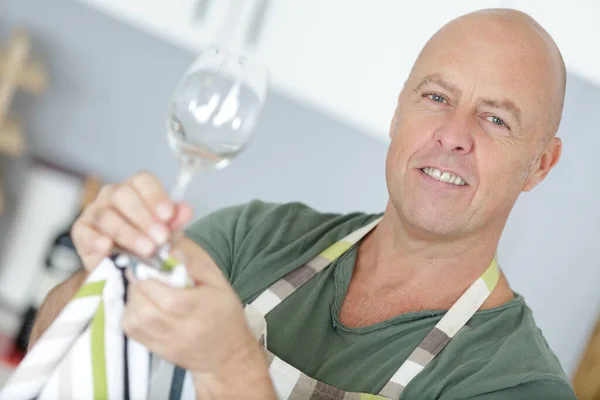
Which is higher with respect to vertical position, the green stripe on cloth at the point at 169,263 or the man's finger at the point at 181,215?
the man's finger at the point at 181,215

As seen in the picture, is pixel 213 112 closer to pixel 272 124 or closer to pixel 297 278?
pixel 297 278

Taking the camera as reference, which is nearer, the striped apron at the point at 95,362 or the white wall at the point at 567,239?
the striped apron at the point at 95,362

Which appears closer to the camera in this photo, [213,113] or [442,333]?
[213,113]

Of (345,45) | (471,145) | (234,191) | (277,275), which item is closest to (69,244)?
(234,191)

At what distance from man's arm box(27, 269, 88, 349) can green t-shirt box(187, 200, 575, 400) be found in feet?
1.02

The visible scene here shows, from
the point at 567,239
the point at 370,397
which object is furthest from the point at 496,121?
the point at 567,239

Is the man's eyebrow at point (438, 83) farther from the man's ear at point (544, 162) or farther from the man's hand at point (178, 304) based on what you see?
the man's hand at point (178, 304)

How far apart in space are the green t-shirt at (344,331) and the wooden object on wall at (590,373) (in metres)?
1.08

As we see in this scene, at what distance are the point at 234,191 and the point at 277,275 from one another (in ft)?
4.23

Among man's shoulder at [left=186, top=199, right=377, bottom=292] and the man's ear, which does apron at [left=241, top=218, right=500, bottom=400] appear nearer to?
man's shoulder at [left=186, top=199, right=377, bottom=292]

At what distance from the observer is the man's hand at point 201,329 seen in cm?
85

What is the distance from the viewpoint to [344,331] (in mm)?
1322

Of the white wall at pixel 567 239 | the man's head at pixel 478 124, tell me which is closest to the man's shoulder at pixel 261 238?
the man's head at pixel 478 124

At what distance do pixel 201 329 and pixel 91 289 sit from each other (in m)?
0.21
